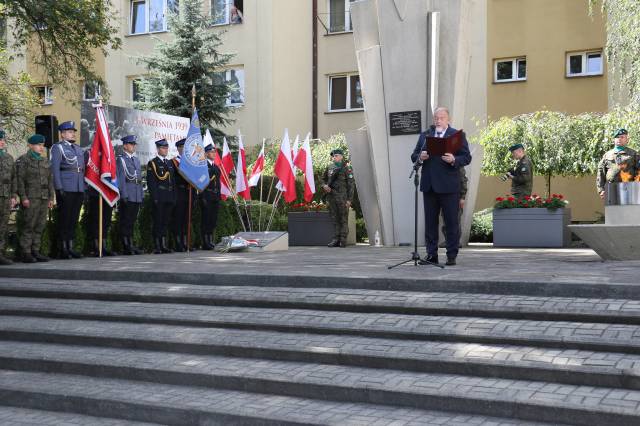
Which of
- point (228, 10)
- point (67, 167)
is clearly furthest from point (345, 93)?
point (67, 167)

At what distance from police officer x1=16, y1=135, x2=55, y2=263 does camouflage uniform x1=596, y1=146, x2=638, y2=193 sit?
8.78m

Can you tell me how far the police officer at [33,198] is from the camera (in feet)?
37.6

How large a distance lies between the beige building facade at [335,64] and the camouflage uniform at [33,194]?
9908 mm

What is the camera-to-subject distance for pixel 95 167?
12555 mm

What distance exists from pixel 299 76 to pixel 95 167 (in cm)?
1639

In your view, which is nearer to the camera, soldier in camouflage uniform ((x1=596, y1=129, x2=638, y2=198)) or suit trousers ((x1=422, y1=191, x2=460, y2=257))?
suit trousers ((x1=422, y1=191, x2=460, y2=257))

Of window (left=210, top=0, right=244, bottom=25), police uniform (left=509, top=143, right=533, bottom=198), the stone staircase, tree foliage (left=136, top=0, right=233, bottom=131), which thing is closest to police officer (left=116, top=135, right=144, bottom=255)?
the stone staircase

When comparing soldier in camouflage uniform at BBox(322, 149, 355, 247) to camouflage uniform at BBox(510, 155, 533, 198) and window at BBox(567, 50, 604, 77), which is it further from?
window at BBox(567, 50, 604, 77)

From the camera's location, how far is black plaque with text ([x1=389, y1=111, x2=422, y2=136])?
604 inches

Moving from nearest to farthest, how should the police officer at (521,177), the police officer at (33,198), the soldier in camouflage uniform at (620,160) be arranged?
Answer: the police officer at (33,198)
the soldier in camouflage uniform at (620,160)
the police officer at (521,177)

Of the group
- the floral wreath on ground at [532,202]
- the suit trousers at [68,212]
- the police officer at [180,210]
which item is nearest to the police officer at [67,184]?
the suit trousers at [68,212]

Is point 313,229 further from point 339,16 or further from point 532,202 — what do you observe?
point 339,16

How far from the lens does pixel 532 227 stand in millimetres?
15055

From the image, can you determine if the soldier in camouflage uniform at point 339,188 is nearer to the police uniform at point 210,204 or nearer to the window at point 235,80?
the police uniform at point 210,204
